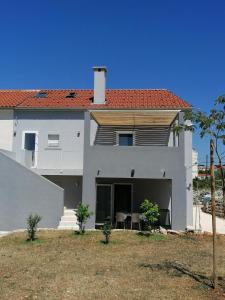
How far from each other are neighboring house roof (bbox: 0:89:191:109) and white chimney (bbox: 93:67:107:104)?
49 cm

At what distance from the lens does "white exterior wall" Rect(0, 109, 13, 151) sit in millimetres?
27125

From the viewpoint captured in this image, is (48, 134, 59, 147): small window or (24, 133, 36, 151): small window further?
(24, 133, 36, 151): small window

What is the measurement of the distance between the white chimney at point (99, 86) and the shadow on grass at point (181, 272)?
16.5m

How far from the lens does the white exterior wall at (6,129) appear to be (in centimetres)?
2712

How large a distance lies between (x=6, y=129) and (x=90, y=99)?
6351 millimetres

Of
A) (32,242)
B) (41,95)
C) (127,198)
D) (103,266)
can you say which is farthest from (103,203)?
(103,266)

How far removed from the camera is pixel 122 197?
2469 cm

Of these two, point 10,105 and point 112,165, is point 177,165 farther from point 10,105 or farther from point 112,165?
point 10,105

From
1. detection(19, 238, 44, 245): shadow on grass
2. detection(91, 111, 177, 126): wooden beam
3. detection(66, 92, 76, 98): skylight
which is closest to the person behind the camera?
detection(19, 238, 44, 245): shadow on grass

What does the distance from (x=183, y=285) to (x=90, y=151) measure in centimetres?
1230

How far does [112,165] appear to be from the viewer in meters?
21.6

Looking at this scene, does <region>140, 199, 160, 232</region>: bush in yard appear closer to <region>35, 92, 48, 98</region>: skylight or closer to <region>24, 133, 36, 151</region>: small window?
<region>24, 133, 36, 151</region>: small window

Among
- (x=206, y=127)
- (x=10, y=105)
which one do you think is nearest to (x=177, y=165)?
(x=206, y=127)

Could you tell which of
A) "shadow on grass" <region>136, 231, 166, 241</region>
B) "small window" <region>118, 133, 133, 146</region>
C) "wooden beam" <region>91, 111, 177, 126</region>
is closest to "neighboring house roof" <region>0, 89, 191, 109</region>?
"wooden beam" <region>91, 111, 177, 126</region>
